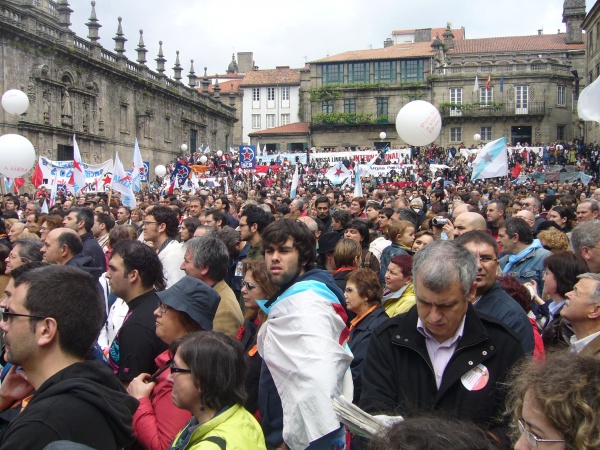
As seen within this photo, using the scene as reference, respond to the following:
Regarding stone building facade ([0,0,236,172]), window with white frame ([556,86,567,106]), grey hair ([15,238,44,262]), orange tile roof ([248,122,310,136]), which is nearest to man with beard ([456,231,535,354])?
grey hair ([15,238,44,262])

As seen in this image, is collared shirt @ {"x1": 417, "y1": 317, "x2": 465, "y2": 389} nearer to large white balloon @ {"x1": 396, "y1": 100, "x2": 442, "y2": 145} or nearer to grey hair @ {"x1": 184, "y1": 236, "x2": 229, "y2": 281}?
grey hair @ {"x1": 184, "y1": 236, "x2": 229, "y2": 281}

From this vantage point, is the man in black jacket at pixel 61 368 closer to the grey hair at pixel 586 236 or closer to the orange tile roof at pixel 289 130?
the grey hair at pixel 586 236

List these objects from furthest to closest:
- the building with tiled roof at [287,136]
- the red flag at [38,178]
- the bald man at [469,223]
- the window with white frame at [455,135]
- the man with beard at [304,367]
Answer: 1. the building with tiled roof at [287,136]
2. the window with white frame at [455,135]
3. the red flag at [38,178]
4. the bald man at [469,223]
5. the man with beard at [304,367]

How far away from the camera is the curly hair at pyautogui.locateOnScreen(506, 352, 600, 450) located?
1.62 m

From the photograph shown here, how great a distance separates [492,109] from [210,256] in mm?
51848

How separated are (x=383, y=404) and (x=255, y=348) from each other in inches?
48.1

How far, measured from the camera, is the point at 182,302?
150 inches

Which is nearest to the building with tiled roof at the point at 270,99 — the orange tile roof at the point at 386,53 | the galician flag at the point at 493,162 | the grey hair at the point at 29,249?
the orange tile roof at the point at 386,53

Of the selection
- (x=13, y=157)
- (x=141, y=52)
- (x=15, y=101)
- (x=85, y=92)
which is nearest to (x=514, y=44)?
(x=141, y=52)

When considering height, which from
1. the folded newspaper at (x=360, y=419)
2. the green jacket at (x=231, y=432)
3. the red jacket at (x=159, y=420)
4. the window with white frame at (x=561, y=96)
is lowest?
the red jacket at (x=159, y=420)

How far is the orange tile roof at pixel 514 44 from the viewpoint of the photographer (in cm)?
5947

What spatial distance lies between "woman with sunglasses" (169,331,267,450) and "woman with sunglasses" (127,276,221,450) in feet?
0.98

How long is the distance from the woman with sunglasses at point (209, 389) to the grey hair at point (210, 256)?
1990 millimetres

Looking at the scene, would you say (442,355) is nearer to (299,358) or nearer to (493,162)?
(299,358)
